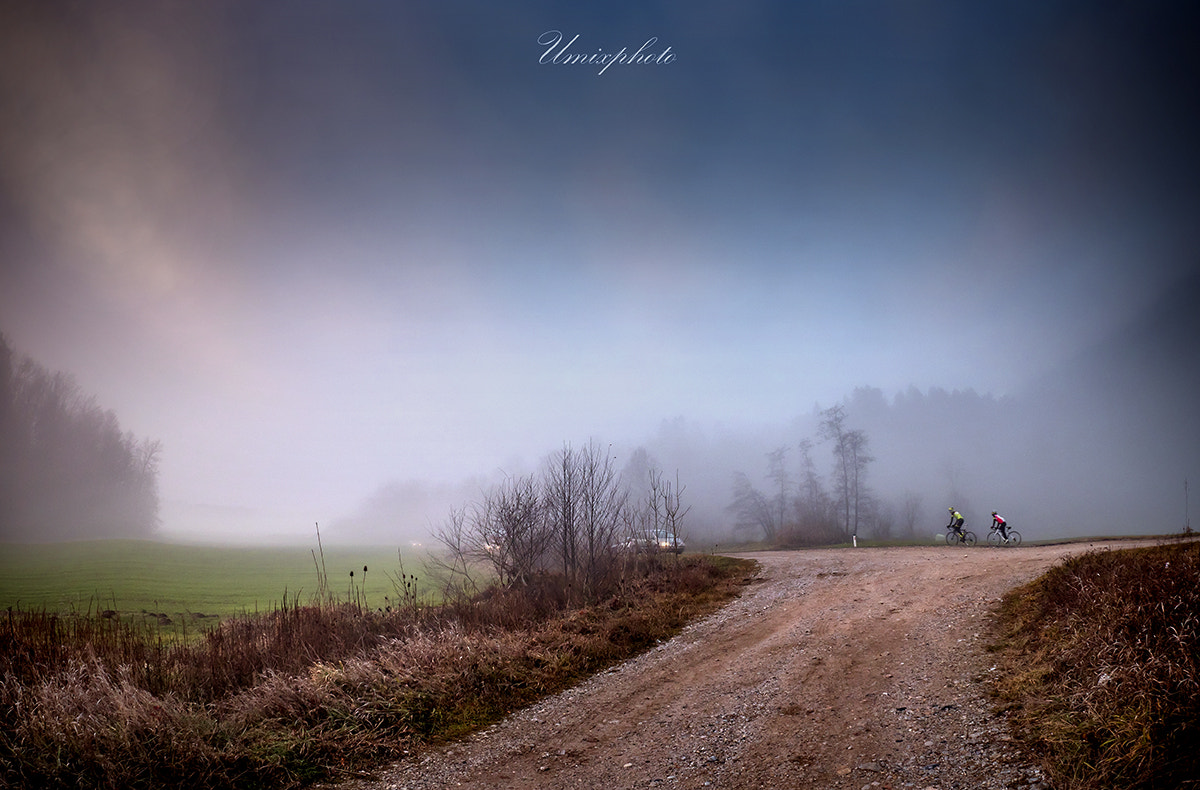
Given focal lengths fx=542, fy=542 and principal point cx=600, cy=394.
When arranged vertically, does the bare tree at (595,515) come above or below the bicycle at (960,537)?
above

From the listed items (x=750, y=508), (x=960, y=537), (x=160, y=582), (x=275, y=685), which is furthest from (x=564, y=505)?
(x=750, y=508)

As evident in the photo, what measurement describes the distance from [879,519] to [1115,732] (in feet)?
163

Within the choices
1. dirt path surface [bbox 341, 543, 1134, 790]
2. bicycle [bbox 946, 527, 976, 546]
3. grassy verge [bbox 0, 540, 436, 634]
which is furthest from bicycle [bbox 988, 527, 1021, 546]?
grassy verge [bbox 0, 540, 436, 634]

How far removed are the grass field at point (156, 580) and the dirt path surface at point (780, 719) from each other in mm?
6022

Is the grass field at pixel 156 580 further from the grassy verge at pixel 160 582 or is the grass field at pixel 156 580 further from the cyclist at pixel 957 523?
the cyclist at pixel 957 523

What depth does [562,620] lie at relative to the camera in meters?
12.9

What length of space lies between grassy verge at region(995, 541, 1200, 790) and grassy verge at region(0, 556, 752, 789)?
685 cm

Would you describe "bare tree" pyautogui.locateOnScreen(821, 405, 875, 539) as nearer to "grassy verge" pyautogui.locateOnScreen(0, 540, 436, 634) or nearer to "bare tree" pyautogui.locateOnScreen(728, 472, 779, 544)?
"bare tree" pyautogui.locateOnScreen(728, 472, 779, 544)

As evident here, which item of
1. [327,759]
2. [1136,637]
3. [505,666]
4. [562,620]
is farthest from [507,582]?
[1136,637]

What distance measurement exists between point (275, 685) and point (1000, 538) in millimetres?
33443

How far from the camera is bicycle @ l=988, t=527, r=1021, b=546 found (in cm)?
2722

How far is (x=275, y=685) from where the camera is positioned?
7809 millimetres

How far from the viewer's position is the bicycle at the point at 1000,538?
2722 centimetres

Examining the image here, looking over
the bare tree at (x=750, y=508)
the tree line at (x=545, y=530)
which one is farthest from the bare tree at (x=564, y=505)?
the bare tree at (x=750, y=508)
